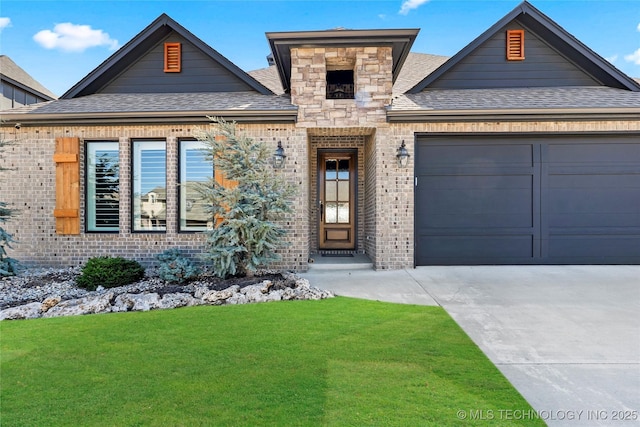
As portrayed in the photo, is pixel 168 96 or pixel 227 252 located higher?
pixel 168 96

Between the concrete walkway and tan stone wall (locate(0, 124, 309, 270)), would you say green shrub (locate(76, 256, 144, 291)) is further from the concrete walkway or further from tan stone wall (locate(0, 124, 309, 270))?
the concrete walkway

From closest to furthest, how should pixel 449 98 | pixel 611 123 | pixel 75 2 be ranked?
pixel 611 123 < pixel 449 98 < pixel 75 2

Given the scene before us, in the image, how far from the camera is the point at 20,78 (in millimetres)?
16281

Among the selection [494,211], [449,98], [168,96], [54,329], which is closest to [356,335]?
[54,329]

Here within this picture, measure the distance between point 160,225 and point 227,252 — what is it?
241cm

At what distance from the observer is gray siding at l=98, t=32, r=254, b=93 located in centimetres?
726

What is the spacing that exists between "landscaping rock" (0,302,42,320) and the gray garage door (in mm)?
6007

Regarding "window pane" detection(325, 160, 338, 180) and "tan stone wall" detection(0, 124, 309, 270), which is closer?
"tan stone wall" detection(0, 124, 309, 270)

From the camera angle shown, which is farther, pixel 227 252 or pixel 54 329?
pixel 227 252

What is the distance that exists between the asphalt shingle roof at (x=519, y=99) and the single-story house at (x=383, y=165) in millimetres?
54

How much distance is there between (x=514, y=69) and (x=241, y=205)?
262 inches

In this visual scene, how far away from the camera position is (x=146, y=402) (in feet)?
6.70

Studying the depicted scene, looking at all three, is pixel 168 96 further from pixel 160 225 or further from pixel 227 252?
pixel 227 252

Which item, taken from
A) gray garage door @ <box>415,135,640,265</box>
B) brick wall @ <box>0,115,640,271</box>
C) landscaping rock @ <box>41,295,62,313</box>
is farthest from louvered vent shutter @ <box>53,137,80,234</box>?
gray garage door @ <box>415,135,640,265</box>
